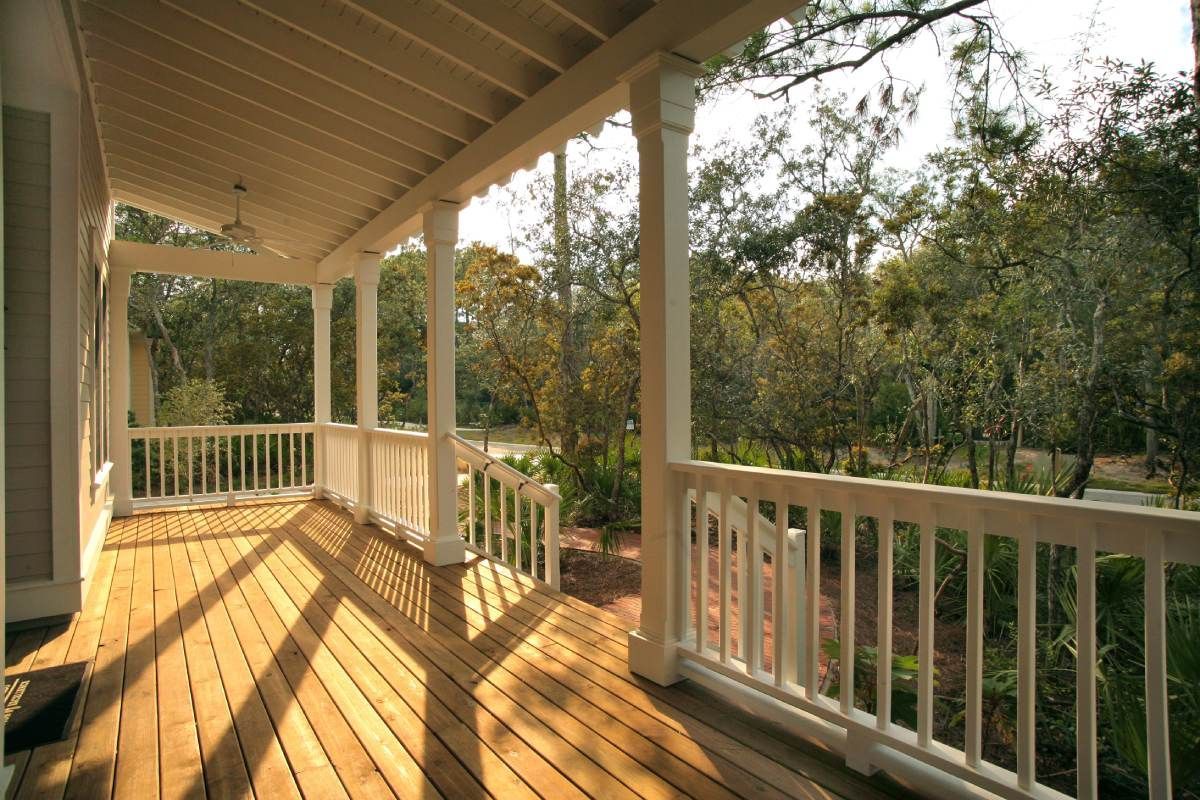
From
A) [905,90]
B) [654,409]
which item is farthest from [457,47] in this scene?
[905,90]

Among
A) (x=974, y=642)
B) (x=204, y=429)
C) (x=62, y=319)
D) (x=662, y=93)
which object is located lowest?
(x=974, y=642)

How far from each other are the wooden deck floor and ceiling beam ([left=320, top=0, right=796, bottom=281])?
248cm

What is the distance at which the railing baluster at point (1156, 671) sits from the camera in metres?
1.52

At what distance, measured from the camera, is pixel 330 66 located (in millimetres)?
3469

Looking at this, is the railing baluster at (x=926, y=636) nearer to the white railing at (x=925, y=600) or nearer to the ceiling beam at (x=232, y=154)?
the white railing at (x=925, y=600)

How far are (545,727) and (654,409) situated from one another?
1.27 metres

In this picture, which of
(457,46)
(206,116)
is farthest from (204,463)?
(457,46)

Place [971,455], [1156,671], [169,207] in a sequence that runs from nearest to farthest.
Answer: [1156,671] < [971,455] < [169,207]

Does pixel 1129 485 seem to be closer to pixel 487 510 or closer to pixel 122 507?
pixel 487 510

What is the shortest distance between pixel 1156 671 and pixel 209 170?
6.01 metres

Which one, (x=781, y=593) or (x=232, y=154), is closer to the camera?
(x=781, y=593)

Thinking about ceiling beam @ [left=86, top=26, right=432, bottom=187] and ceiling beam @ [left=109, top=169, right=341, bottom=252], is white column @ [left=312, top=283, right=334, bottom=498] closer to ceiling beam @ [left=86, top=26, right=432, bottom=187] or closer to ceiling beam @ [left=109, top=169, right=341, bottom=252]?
ceiling beam @ [left=109, top=169, right=341, bottom=252]

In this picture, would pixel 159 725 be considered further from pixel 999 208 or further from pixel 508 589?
pixel 999 208

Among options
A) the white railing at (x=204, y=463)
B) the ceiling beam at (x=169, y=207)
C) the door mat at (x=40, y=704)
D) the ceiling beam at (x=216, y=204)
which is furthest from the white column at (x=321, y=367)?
the door mat at (x=40, y=704)
